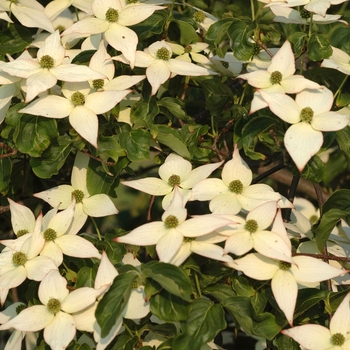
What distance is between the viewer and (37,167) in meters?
1.52

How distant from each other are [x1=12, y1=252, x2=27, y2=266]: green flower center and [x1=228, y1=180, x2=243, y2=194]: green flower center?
0.40 meters

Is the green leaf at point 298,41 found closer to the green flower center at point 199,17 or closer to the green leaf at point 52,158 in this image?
the green flower center at point 199,17

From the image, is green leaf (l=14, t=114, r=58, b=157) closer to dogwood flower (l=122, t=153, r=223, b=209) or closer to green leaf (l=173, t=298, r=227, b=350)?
dogwood flower (l=122, t=153, r=223, b=209)

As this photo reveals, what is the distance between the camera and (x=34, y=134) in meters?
1.48

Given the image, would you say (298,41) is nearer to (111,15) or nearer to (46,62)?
(111,15)

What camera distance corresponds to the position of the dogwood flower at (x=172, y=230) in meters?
1.30

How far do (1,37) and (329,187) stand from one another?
4.05 ft

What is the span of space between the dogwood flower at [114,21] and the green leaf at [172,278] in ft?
1.55

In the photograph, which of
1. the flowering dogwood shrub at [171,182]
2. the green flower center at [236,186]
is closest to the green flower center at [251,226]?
the flowering dogwood shrub at [171,182]

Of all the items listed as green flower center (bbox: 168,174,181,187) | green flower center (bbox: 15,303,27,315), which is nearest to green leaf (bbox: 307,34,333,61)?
green flower center (bbox: 168,174,181,187)

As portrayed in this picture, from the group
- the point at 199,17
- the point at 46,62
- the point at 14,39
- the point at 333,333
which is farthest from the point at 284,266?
the point at 14,39

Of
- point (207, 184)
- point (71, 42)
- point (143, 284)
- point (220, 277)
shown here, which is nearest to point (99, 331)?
point (143, 284)

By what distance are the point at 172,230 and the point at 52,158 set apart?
33 centimetres

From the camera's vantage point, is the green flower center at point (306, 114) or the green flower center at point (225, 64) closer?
the green flower center at point (306, 114)
